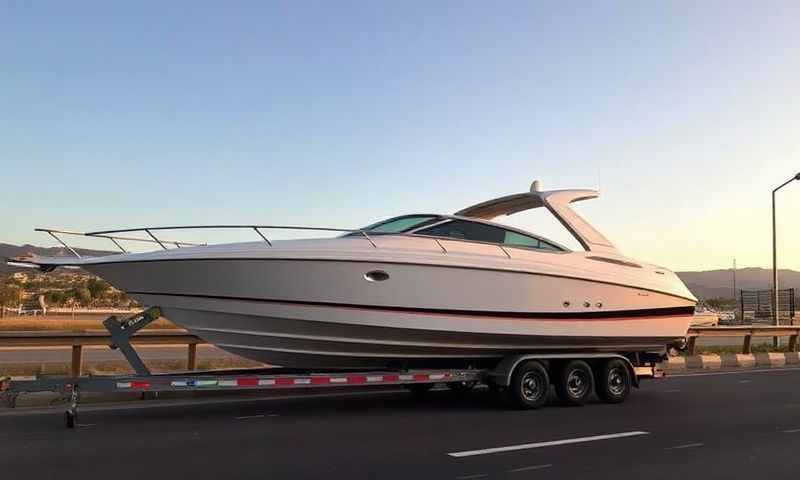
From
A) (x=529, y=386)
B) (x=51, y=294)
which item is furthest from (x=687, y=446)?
(x=51, y=294)

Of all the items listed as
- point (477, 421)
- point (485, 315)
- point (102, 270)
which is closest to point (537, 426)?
point (477, 421)

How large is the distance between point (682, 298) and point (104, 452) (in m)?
9.05

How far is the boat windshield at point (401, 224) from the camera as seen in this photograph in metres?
9.77

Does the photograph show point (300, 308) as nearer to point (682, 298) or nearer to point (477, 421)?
point (477, 421)

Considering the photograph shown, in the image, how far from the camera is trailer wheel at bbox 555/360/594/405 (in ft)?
34.0

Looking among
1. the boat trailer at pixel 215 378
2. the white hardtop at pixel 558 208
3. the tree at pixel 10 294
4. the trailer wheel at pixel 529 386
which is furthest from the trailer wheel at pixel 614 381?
the tree at pixel 10 294

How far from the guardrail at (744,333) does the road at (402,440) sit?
5.77m

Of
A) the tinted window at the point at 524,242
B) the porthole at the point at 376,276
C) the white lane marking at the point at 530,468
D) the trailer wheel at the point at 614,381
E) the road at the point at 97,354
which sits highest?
the tinted window at the point at 524,242

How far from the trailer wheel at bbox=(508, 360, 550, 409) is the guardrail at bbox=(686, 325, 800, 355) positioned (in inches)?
300

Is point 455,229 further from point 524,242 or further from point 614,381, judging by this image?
point 614,381

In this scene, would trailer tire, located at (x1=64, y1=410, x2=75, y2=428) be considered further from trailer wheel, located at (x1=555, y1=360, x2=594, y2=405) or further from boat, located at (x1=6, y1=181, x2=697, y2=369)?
trailer wheel, located at (x1=555, y1=360, x2=594, y2=405)

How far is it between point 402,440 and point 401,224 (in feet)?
10.8

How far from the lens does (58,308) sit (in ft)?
266

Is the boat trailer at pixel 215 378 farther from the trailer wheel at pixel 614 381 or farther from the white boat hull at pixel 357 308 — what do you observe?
the trailer wheel at pixel 614 381
